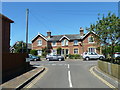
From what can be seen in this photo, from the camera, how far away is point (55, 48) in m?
48.0

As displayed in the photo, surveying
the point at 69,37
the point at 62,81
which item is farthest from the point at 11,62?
the point at 69,37

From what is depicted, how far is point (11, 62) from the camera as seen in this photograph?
42.6 feet

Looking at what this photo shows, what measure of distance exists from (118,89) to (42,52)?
40.3 m

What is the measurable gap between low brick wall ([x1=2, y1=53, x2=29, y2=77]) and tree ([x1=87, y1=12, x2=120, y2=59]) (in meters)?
7.98

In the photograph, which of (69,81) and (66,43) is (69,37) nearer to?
(66,43)

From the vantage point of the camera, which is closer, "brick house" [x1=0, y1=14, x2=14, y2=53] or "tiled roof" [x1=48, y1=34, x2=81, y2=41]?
"brick house" [x1=0, y1=14, x2=14, y2=53]

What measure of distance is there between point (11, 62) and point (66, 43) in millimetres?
34315

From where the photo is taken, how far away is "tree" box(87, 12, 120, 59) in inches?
574

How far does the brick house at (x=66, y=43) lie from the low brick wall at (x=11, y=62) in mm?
29030

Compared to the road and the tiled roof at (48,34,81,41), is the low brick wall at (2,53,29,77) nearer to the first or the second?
the road

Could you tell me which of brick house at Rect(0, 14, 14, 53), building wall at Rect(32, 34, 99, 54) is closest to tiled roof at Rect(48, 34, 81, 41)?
building wall at Rect(32, 34, 99, 54)

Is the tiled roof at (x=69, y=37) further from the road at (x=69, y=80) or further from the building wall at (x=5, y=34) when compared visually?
the road at (x=69, y=80)

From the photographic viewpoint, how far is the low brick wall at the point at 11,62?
11.3 meters

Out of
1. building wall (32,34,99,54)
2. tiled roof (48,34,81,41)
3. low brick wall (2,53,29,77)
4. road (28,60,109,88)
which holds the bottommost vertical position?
road (28,60,109,88)
